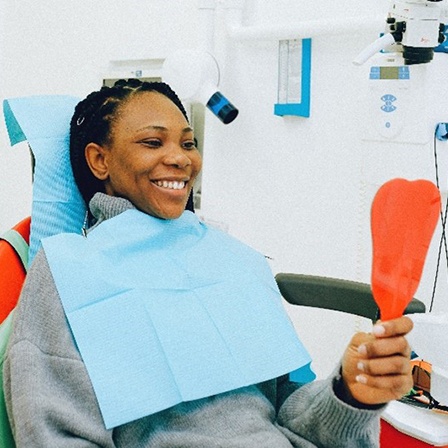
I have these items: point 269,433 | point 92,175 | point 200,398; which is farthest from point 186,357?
point 92,175

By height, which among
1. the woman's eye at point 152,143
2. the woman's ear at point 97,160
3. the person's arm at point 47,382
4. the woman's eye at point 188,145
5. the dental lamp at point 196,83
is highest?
the dental lamp at point 196,83

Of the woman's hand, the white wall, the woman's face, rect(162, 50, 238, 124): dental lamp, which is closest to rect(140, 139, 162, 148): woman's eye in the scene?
the woman's face

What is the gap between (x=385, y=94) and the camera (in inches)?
69.3

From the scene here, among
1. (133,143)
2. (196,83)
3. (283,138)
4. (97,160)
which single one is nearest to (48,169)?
(97,160)

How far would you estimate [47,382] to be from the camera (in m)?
1.07

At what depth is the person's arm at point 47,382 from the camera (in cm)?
103

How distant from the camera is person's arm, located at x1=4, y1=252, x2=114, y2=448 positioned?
1032 millimetres

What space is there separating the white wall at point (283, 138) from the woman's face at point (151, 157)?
0.70 m

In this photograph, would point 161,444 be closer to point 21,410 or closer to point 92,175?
point 21,410

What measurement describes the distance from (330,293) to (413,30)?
66 centimetres

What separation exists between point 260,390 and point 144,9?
1748 mm

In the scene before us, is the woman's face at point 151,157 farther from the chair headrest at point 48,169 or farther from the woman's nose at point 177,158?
the chair headrest at point 48,169

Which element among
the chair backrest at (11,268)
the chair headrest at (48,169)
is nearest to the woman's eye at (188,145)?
the chair headrest at (48,169)

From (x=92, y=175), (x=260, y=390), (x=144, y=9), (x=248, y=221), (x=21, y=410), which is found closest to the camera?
(x=21, y=410)
